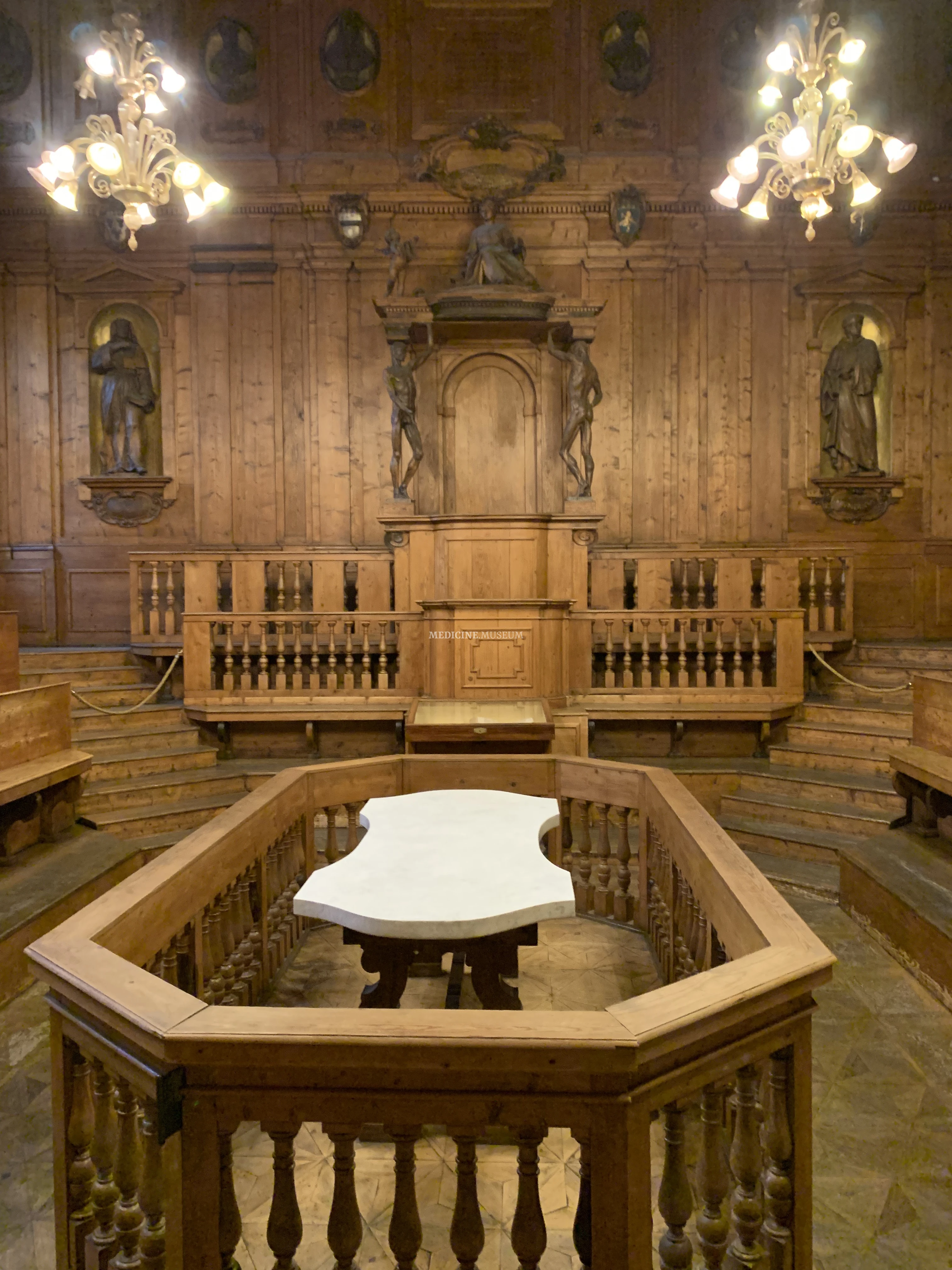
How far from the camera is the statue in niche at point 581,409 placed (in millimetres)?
7344

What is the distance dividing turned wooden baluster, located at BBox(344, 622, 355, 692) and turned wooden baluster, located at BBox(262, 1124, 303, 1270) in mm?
4363

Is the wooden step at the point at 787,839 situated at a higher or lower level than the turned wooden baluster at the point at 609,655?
lower

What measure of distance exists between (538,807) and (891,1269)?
5.00 feet

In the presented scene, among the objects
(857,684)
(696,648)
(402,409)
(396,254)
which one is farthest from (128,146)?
(857,684)

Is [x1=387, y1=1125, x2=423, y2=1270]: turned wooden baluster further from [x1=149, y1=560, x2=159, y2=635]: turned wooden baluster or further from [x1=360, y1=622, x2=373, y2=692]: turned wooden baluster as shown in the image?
[x1=149, y1=560, x2=159, y2=635]: turned wooden baluster

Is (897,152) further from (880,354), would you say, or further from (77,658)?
(77,658)

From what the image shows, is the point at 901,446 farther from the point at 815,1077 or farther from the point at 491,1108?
the point at 491,1108

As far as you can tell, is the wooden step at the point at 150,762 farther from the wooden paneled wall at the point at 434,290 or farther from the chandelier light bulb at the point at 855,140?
the chandelier light bulb at the point at 855,140

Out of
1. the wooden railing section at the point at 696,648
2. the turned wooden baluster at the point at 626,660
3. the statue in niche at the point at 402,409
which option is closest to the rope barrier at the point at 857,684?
the wooden railing section at the point at 696,648

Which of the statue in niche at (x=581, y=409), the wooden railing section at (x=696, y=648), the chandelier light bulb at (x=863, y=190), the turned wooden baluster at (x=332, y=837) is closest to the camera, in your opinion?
the turned wooden baluster at (x=332, y=837)

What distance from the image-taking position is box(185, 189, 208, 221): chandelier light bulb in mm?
5438

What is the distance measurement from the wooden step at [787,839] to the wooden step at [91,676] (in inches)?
179

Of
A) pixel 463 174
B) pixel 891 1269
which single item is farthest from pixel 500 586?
pixel 463 174

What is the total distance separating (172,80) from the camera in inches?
→ 202
